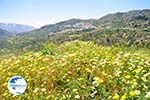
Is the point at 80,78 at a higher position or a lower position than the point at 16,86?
lower

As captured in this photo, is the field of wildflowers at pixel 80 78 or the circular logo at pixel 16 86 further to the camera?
the field of wildflowers at pixel 80 78

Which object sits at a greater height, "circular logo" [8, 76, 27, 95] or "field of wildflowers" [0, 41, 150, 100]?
"circular logo" [8, 76, 27, 95]

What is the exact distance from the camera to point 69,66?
869 cm

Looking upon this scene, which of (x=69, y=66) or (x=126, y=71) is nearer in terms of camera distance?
(x=126, y=71)

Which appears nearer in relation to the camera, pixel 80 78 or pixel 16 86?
pixel 16 86

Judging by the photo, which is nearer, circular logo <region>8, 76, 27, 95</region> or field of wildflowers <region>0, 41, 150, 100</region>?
circular logo <region>8, 76, 27, 95</region>

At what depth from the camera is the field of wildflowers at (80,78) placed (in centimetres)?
639

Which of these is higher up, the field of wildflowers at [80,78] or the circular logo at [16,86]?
the circular logo at [16,86]

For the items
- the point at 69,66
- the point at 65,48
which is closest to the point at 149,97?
the point at 69,66

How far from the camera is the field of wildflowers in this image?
6.39 meters

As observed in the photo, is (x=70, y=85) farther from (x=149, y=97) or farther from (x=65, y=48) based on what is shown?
(x=65, y=48)

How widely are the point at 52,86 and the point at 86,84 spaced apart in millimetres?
675

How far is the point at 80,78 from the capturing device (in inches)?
295

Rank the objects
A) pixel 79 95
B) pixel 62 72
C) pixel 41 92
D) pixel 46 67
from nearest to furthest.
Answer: pixel 79 95, pixel 41 92, pixel 62 72, pixel 46 67
